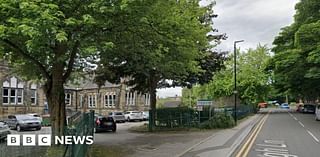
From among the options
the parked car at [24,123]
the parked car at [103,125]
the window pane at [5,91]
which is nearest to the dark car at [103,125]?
the parked car at [103,125]

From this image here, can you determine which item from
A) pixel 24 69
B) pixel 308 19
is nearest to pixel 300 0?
pixel 308 19

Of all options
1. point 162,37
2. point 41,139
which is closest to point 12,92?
point 41,139

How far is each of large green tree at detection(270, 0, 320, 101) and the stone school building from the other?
18.8 metres

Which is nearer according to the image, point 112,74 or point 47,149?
point 47,149

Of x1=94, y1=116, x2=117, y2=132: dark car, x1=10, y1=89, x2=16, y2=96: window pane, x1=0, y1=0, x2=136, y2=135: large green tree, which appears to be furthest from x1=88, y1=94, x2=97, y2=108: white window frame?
x1=0, y1=0, x2=136, y2=135: large green tree

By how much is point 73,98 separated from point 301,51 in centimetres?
3969

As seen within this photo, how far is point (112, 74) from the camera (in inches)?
1165

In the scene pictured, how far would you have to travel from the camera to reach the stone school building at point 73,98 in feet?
161

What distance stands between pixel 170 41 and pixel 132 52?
1.55 meters

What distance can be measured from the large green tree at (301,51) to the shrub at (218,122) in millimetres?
10069

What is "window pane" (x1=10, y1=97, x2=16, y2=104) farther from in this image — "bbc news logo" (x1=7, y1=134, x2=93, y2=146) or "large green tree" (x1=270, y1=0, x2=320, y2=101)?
"bbc news logo" (x1=7, y1=134, x2=93, y2=146)

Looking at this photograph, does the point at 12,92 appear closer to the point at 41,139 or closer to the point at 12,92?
the point at 12,92

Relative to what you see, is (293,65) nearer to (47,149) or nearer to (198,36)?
(198,36)

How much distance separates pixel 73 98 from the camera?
224 ft
